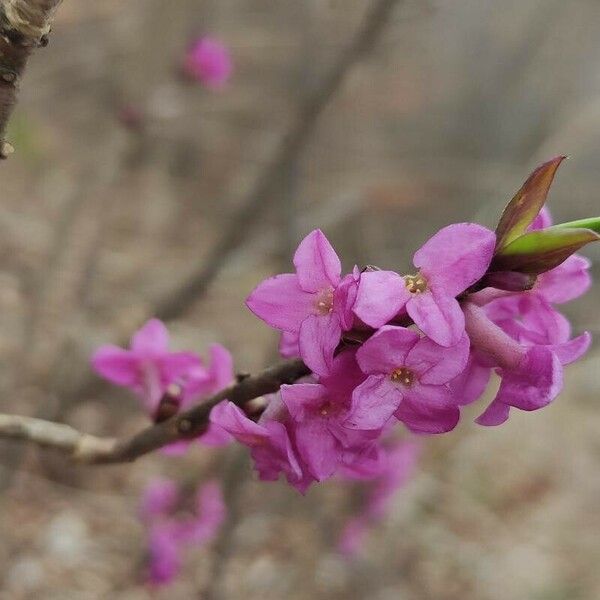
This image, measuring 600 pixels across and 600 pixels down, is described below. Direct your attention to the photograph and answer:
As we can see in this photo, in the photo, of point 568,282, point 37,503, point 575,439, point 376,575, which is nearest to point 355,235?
point 376,575

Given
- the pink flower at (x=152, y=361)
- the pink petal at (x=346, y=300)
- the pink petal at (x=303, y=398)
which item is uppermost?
the pink petal at (x=346, y=300)

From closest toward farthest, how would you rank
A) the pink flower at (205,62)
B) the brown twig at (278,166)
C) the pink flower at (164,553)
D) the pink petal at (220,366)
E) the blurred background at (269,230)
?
1. the pink petal at (220,366)
2. the brown twig at (278,166)
3. the pink flower at (164,553)
4. the pink flower at (205,62)
5. the blurred background at (269,230)

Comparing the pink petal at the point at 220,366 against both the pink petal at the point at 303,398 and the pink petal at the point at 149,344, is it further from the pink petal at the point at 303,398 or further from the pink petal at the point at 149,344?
the pink petal at the point at 303,398

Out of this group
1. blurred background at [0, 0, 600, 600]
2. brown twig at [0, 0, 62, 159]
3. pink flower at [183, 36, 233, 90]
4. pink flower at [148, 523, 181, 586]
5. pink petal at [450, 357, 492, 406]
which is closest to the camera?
brown twig at [0, 0, 62, 159]

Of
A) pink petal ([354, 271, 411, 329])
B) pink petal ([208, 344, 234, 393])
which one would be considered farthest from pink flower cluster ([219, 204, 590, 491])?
pink petal ([208, 344, 234, 393])

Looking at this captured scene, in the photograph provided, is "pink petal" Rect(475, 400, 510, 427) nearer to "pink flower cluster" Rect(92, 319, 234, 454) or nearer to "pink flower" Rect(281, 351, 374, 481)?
"pink flower" Rect(281, 351, 374, 481)

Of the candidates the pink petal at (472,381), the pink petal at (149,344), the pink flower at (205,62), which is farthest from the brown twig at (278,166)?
the pink petal at (472,381)

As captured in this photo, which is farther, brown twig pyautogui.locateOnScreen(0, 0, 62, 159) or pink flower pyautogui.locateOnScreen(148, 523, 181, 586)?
pink flower pyautogui.locateOnScreen(148, 523, 181, 586)

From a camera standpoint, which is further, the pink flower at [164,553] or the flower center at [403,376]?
the pink flower at [164,553]
